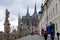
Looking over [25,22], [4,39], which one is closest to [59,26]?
[4,39]

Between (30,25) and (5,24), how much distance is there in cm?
14058

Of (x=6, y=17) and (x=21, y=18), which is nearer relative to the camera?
(x=6, y=17)

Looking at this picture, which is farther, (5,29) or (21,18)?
(21,18)

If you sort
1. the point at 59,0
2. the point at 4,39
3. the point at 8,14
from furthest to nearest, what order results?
1. the point at 8,14
2. the point at 4,39
3. the point at 59,0

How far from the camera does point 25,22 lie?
622ft

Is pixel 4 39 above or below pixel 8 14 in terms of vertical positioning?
below

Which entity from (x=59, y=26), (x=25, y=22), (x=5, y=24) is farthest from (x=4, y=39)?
(x=25, y=22)

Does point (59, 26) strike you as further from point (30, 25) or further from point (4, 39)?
point (30, 25)

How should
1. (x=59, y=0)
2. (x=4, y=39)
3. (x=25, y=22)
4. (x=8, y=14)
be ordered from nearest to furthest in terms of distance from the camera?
(x=59, y=0) < (x=4, y=39) < (x=8, y=14) < (x=25, y=22)

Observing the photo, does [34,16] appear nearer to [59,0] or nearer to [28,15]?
[28,15]

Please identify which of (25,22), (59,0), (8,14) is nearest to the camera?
(59,0)

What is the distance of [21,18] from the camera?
190 meters

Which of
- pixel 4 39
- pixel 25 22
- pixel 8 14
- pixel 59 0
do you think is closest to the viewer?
pixel 59 0

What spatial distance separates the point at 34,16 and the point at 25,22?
8.96 meters
